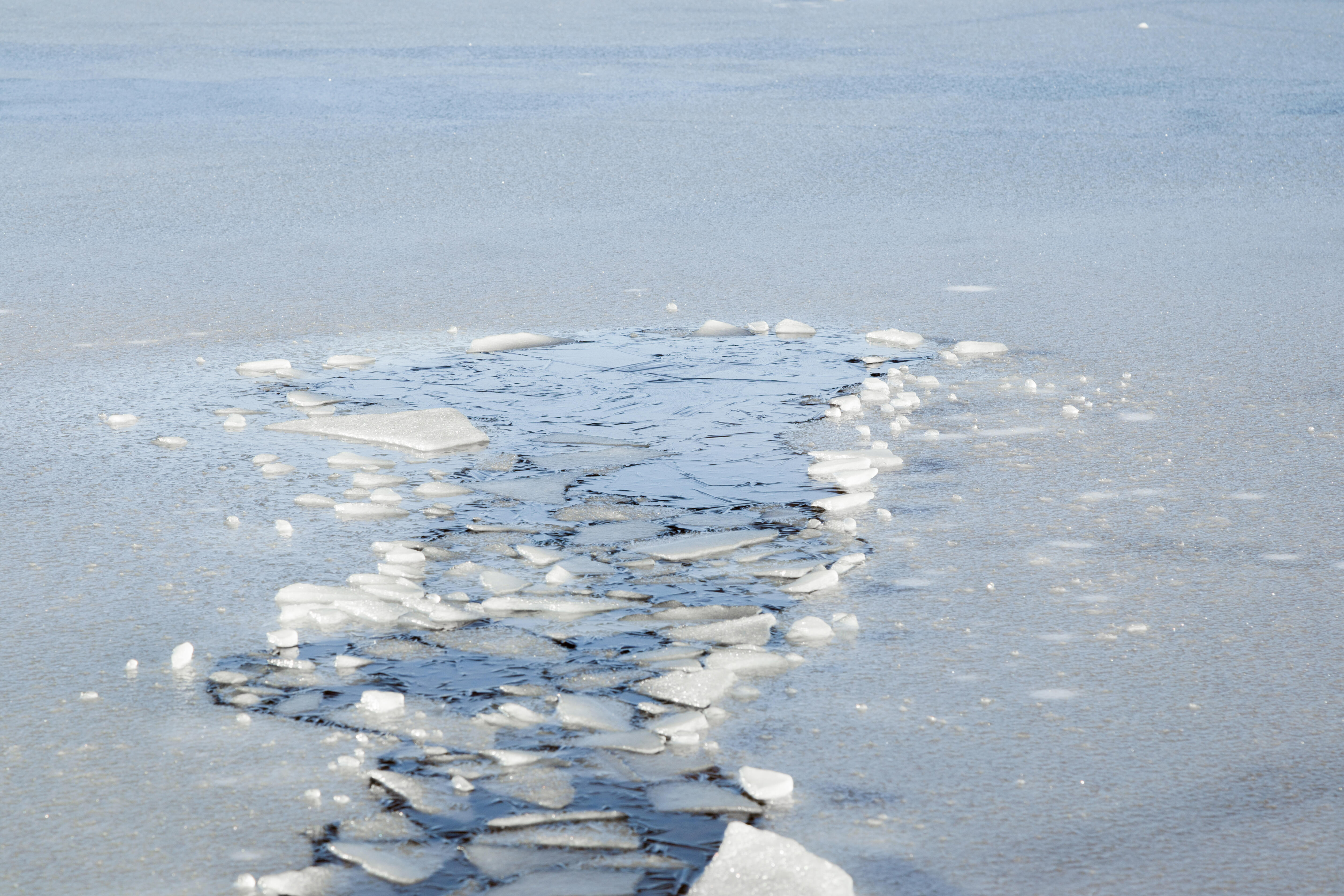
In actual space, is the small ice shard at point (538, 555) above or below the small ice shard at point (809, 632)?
above

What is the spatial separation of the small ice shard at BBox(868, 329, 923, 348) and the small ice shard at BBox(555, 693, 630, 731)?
2504 millimetres

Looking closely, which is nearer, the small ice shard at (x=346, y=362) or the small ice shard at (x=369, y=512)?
the small ice shard at (x=369, y=512)

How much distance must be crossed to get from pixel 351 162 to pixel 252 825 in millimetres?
5734

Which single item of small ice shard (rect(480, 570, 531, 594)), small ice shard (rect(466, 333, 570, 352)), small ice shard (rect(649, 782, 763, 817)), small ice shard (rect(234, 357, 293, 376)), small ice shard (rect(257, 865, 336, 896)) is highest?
small ice shard (rect(466, 333, 570, 352))

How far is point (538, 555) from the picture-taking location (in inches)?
125

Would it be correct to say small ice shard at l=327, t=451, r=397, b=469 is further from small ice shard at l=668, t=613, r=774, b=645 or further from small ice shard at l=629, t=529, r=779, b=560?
small ice shard at l=668, t=613, r=774, b=645

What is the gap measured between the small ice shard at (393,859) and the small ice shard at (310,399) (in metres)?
2.25

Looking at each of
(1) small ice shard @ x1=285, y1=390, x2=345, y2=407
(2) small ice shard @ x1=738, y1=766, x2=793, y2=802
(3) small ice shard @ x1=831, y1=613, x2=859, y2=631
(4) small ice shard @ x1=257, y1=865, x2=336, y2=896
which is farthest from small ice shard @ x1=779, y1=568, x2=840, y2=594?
(1) small ice shard @ x1=285, y1=390, x2=345, y2=407

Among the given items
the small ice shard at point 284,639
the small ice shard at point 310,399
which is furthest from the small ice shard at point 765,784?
the small ice shard at point 310,399

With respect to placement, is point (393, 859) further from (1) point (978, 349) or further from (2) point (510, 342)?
(1) point (978, 349)

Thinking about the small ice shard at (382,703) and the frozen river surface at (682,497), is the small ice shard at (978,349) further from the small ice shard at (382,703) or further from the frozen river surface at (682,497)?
the small ice shard at (382,703)

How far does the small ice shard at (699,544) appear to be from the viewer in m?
3.18

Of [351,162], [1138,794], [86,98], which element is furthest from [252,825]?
[86,98]

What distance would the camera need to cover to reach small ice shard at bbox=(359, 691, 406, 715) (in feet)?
8.25
